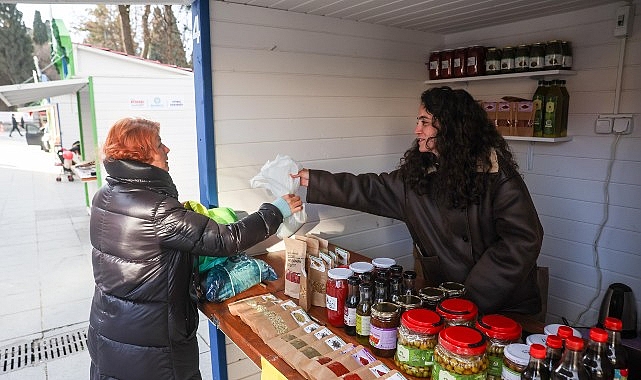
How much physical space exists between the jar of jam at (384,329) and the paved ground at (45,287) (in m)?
2.13

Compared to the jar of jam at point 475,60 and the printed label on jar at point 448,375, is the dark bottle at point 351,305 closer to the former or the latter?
the printed label on jar at point 448,375

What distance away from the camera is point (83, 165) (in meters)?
6.93

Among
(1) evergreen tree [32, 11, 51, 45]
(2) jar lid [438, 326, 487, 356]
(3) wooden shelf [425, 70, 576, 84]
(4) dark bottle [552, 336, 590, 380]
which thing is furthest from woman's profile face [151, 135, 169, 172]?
(1) evergreen tree [32, 11, 51, 45]

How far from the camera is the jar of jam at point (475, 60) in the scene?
2861 mm

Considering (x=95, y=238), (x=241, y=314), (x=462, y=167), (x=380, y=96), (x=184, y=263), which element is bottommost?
(x=241, y=314)

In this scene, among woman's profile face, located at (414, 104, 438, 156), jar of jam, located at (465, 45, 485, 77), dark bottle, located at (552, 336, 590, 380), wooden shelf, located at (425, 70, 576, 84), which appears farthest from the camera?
jar of jam, located at (465, 45, 485, 77)

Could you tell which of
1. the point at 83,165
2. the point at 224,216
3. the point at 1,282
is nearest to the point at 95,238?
the point at 224,216

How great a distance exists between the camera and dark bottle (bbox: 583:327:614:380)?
914 millimetres

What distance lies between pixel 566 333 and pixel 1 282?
5.13m

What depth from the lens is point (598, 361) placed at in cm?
92

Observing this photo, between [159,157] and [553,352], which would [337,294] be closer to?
[553,352]

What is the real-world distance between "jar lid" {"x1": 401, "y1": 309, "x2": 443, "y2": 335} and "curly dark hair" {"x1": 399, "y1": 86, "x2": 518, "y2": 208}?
26.9 inches

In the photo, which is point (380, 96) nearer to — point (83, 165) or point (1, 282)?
point (1, 282)

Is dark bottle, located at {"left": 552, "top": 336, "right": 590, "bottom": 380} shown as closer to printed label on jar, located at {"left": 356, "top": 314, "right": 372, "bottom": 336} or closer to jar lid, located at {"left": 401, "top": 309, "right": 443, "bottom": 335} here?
jar lid, located at {"left": 401, "top": 309, "right": 443, "bottom": 335}
